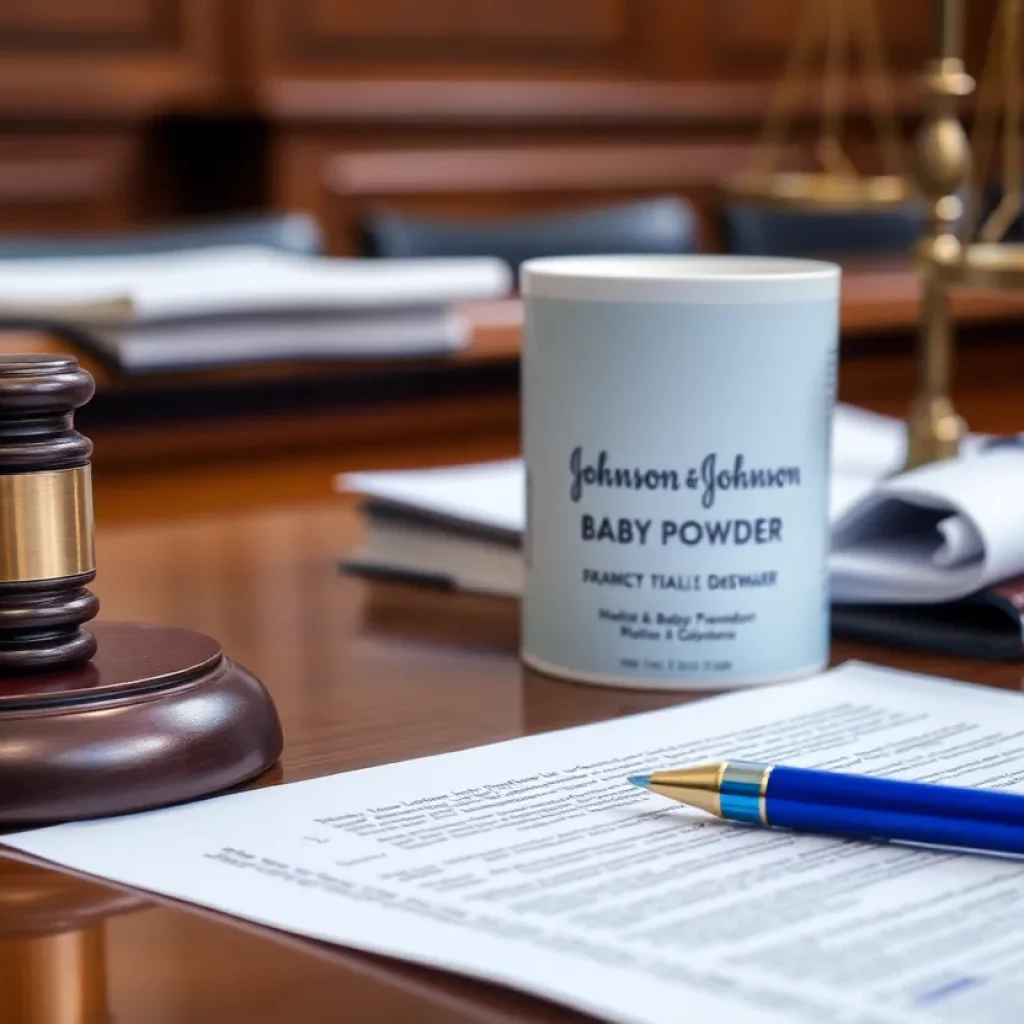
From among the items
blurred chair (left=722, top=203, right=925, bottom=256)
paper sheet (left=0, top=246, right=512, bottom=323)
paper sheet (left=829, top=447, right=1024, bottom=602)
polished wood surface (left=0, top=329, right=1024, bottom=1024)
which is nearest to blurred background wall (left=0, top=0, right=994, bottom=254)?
blurred chair (left=722, top=203, right=925, bottom=256)

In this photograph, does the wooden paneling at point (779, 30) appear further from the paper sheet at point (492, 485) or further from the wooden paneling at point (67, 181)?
the paper sheet at point (492, 485)

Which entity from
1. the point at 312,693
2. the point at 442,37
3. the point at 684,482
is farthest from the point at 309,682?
the point at 442,37

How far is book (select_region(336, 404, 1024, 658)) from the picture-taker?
58cm

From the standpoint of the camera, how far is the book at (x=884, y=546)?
0.58 m

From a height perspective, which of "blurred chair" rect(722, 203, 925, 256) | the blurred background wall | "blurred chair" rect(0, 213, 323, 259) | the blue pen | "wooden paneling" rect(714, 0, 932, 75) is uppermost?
"wooden paneling" rect(714, 0, 932, 75)

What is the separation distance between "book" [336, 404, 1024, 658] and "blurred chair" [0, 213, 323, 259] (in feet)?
3.40

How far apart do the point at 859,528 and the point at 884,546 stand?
0.01m

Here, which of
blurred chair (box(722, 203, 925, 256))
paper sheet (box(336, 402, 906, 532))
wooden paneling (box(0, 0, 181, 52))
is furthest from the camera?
wooden paneling (box(0, 0, 181, 52))

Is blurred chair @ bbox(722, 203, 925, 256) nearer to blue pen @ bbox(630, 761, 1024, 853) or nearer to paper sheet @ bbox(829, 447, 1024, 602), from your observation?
paper sheet @ bbox(829, 447, 1024, 602)

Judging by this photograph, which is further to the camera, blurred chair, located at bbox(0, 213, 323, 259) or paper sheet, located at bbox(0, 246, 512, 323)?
blurred chair, located at bbox(0, 213, 323, 259)

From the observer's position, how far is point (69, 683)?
1.34 feet

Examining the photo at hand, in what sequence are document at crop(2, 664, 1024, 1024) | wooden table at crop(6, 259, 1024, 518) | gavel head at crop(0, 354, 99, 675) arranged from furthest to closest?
wooden table at crop(6, 259, 1024, 518), gavel head at crop(0, 354, 99, 675), document at crop(2, 664, 1024, 1024)

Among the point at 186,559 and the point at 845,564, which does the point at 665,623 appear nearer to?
the point at 845,564

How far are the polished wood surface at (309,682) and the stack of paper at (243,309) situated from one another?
0.29ft
